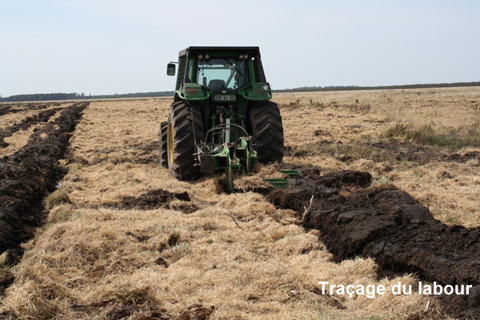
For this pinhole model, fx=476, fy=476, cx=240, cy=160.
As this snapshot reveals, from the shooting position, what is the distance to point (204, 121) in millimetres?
8820

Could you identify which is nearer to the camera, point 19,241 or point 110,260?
point 110,260

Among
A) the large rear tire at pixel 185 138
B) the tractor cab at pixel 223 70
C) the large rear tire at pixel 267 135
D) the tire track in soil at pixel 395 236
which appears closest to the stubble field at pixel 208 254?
the tire track in soil at pixel 395 236

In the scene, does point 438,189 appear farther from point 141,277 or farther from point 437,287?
point 141,277

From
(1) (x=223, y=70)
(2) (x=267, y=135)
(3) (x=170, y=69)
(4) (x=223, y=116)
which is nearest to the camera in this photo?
(2) (x=267, y=135)

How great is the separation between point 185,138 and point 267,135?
→ 1.41 metres

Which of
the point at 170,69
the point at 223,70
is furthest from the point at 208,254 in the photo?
the point at 170,69

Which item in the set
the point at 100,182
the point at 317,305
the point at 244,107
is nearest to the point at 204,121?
the point at 244,107

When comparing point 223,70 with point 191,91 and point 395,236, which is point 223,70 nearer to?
point 191,91

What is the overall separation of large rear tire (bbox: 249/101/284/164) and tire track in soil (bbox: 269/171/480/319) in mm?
1635

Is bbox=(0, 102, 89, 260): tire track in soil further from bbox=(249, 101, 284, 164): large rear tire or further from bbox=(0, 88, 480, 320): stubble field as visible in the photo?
bbox=(249, 101, 284, 164): large rear tire

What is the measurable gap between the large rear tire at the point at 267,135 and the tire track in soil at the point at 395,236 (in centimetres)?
164

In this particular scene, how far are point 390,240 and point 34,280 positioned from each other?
10.2 feet

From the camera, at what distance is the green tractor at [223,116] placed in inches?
301

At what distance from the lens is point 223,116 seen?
8.78m
